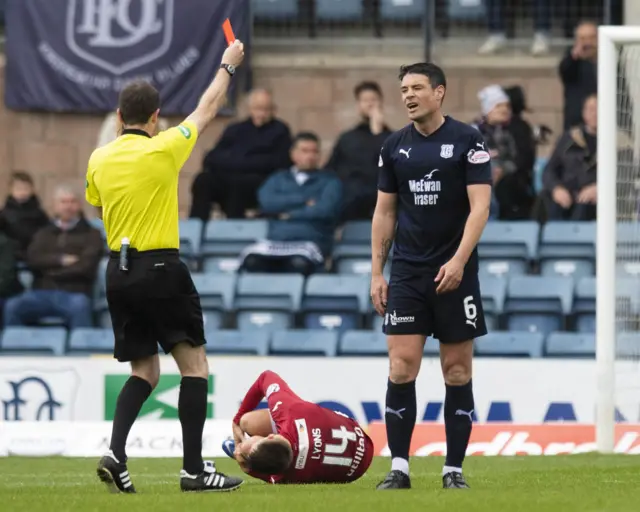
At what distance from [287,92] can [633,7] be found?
3.68 meters

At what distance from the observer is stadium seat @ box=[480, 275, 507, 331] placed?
13.2 meters

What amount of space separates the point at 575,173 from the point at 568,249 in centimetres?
73

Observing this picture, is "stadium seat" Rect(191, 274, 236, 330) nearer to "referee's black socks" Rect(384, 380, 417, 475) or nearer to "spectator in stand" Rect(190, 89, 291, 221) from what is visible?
"spectator in stand" Rect(190, 89, 291, 221)

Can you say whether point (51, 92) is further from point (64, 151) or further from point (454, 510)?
point (454, 510)

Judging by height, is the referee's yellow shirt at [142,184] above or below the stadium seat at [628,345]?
above

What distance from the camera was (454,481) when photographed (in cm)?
707

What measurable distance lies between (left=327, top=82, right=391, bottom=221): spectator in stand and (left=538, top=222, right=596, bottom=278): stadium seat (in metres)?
1.65

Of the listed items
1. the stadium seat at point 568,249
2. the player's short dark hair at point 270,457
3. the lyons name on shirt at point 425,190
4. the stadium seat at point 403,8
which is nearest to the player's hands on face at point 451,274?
the lyons name on shirt at point 425,190

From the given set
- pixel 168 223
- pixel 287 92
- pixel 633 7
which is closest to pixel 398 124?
pixel 287 92

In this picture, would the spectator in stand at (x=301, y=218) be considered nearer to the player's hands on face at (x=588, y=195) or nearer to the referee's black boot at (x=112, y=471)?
the player's hands on face at (x=588, y=195)

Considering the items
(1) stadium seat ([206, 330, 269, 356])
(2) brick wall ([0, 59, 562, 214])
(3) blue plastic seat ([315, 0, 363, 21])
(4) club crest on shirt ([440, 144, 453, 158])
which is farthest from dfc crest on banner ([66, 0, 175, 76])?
(4) club crest on shirt ([440, 144, 453, 158])

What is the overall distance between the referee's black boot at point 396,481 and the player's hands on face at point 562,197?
7238 mm

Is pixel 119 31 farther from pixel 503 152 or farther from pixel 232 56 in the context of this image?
pixel 232 56

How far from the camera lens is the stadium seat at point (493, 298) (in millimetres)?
13172
